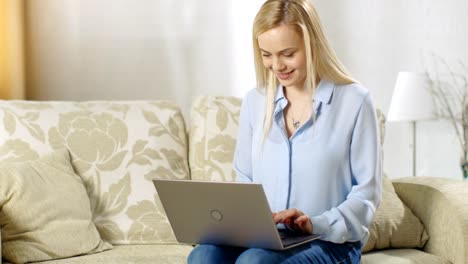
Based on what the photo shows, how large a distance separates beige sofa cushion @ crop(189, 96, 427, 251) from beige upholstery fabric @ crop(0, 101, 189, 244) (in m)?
0.06

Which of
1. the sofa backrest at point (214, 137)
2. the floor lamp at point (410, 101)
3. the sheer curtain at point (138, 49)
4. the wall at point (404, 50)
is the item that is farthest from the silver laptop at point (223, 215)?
the wall at point (404, 50)

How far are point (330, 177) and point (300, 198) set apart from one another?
92mm

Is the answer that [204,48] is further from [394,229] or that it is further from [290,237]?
[290,237]

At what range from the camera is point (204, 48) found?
11.0 feet

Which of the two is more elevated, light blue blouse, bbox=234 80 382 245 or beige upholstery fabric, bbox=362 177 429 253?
light blue blouse, bbox=234 80 382 245

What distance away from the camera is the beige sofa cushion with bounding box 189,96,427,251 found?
98.7 inches

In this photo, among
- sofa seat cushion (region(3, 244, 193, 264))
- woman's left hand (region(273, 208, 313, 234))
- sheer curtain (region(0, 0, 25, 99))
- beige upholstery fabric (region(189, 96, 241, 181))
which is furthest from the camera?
sheer curtain (region(0, 0, 25, 99))

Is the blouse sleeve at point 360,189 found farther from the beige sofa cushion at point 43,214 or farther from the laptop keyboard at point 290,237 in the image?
the beige sofa cushion at point 43,214

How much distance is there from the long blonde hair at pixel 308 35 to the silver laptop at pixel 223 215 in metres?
0.33

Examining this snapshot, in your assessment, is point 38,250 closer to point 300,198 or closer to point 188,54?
point 300,198

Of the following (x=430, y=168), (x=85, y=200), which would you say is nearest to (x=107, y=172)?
(x=85, y=200)

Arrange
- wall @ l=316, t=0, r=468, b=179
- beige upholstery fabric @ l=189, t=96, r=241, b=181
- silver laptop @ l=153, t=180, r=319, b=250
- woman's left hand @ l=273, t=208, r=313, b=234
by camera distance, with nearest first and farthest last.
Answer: silver laptop @ l=153, t=180, r=319, b=250 → woman's left hand @ l=273, t=208, r=313, b=234 → beige upholstery fabric @ l=189, t=96, r=241, b=181 → wall @ l=316, t=0, r=468, b=179

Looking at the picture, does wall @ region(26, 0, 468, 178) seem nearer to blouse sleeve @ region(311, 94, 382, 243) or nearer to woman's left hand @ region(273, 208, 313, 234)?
blouse sleeve @ region(311, 94, 382, 243)

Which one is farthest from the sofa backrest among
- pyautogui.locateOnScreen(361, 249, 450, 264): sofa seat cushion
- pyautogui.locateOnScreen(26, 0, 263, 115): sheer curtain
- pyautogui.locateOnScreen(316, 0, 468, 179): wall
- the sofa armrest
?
pyautogui.locateOnScreen(316, 0, 468, 179): wall
